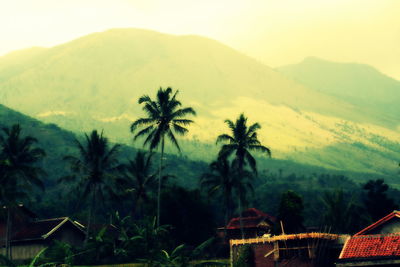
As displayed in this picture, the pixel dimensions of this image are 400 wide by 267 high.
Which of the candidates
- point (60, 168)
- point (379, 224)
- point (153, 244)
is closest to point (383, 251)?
point (379, 224)

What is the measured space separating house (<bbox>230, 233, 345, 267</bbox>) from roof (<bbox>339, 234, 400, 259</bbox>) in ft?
21.7

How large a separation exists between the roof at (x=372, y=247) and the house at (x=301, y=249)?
21.7 ft

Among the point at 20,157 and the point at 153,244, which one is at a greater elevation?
the point at 20,157

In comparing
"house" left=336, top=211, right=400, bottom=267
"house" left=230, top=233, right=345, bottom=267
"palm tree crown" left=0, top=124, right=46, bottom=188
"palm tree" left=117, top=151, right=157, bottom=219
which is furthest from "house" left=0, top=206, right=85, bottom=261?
"house" left=336, top=211, right=400, bottom=267

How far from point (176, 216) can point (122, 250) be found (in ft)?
59.2

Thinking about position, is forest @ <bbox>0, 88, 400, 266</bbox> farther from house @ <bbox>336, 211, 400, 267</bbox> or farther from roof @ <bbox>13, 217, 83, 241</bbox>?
house @ <bbox>336, 211, 400, 267</bbox>

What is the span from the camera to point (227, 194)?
287 feet

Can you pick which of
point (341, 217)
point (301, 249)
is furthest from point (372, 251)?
point (341, 217)

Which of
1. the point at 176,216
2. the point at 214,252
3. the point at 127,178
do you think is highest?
the point at 127,178

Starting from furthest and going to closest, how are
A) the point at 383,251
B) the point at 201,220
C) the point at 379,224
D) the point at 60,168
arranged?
the point at 60,168 < the point at 201,220 < the point at 379,224 < the point at 383,251

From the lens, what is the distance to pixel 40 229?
72812 millimetres

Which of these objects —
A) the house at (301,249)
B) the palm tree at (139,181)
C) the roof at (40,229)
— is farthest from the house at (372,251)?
the palm tree at (139,181)

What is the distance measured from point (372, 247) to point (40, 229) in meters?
46.5

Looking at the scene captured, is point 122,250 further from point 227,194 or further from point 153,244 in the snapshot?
point 227,194
